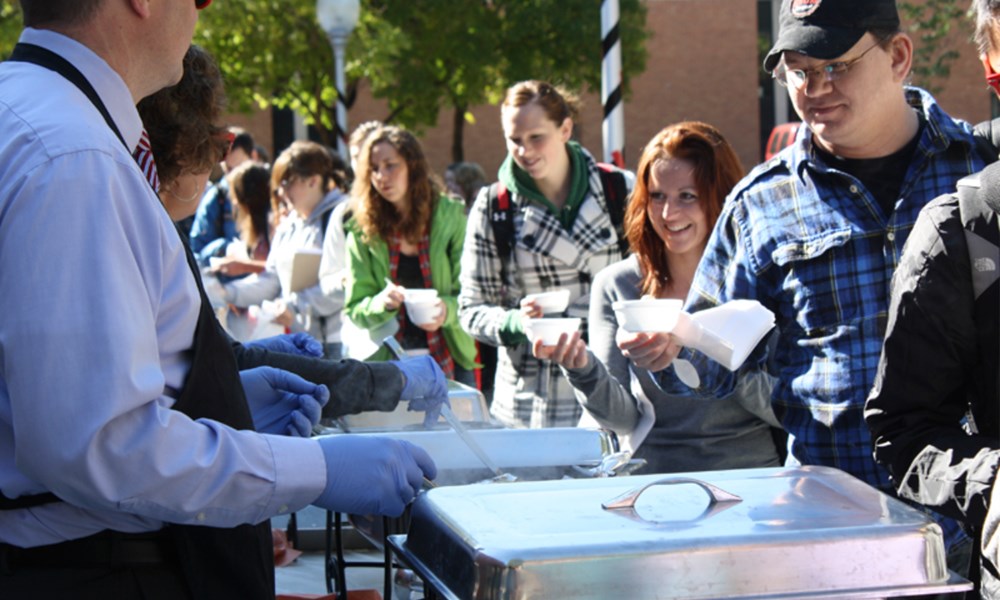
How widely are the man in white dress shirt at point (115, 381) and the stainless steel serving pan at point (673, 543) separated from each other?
0.20m

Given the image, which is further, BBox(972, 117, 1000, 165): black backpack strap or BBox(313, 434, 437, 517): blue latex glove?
BBox(972, 117, 1000, 165): black backpack strap

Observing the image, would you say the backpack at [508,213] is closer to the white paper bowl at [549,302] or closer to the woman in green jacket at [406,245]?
the white paper bowl at [549,302]

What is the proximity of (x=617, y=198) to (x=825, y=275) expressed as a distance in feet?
6.88

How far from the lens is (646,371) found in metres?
3.24

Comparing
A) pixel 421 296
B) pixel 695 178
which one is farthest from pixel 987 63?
pixel 421 296

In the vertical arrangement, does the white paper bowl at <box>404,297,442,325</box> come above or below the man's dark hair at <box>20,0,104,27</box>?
below

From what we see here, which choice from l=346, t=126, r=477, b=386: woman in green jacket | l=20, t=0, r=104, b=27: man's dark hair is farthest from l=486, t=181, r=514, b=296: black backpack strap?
l=20, t=0, r=104, b=27: man's dark hair

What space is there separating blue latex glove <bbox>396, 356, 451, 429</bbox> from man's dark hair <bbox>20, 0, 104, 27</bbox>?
1231mm

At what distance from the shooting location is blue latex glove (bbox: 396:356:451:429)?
270cm

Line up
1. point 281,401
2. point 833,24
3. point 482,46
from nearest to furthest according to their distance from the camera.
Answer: point 281,401, point 833,24, point 482,46

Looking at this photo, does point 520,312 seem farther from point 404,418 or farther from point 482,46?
point 482,46

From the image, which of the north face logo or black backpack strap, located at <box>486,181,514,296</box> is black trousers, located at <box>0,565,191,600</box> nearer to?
the north face logo

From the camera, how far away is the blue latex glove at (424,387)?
2701 millimetres

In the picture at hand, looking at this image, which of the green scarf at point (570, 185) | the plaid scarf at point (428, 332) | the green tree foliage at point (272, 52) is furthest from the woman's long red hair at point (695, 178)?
the green tree foliage at point (272, 52)
